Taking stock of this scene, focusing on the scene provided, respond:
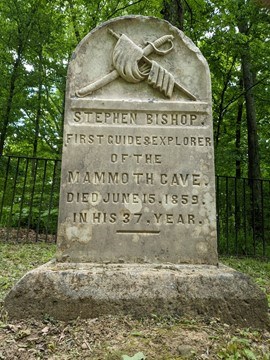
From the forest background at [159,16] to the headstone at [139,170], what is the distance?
4701 millimetres

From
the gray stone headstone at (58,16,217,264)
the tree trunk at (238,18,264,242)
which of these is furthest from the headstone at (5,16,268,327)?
the tree trunk at (238,18,264,242)

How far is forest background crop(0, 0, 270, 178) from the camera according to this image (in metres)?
9.48

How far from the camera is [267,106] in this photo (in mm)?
12797

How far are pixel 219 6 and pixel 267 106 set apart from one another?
173 inches

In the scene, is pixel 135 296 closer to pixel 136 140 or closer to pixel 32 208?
pixel 136 140

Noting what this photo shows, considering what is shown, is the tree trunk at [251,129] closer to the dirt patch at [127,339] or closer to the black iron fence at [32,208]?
the black iron fence at [32,208]

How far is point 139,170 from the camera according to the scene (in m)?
3.49

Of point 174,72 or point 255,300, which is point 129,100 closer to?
point 174,72

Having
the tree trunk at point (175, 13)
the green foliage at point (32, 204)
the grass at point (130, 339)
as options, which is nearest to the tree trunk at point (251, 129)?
the tree trunk at point (175, 13)

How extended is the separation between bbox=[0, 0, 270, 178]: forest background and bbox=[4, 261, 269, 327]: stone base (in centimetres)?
655

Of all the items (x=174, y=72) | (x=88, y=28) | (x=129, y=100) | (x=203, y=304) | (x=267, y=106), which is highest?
(x=88, y=28)

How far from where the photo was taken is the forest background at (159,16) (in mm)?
9484


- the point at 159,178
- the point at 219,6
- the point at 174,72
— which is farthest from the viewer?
the point at 219,6

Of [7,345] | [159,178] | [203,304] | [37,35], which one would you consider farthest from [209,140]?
[37,35]
